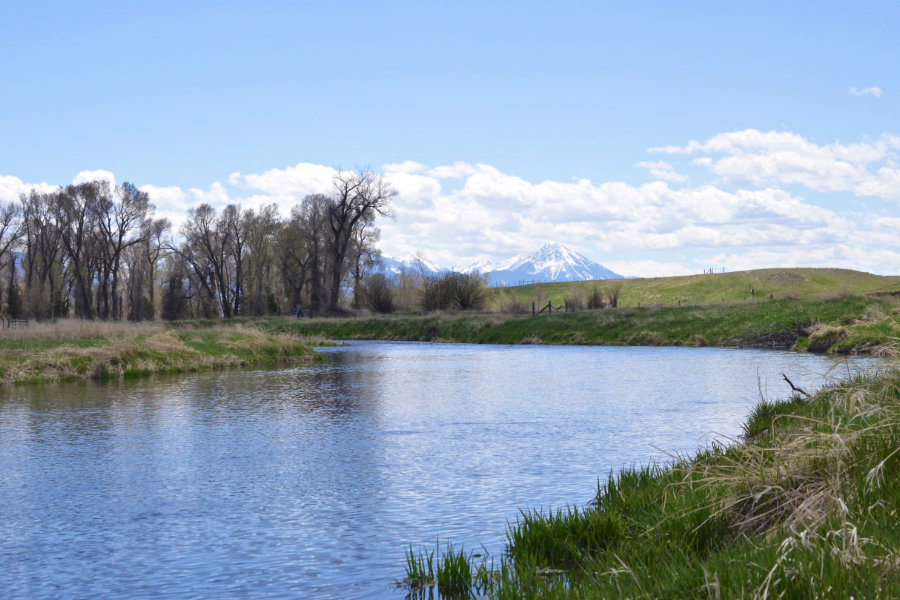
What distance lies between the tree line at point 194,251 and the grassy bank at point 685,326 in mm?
20554

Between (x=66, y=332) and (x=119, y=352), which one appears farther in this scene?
(x=66, y=332)

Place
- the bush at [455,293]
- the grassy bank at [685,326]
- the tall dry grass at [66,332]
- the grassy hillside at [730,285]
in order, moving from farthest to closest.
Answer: the grassy hillside at [730,285] → the bush at [455,293] → the grassy bank at [685,326] → the tall dry grass at [66,332]

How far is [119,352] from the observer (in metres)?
26.9

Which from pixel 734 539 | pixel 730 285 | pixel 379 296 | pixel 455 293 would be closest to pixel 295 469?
pixel 734 539

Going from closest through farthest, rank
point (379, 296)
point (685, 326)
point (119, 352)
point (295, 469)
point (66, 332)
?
1. point (295, 469)
2. point (119, 352)
3. point (66, 332)
4. point (685, 326)
5. point (379, 296)

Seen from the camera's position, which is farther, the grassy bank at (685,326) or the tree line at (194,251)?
the tree line at (194,251)

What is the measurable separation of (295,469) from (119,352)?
1819 cm

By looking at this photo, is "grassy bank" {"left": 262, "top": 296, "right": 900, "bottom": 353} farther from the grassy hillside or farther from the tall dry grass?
the grassy hillside

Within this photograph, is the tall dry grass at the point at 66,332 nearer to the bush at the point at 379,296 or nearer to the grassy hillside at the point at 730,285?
the bush at the point at 379,296

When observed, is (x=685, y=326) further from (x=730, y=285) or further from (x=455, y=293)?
(x=730, y=285)

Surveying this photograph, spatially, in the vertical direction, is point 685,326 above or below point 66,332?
below

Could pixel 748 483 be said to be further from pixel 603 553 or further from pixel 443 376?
pixel 443 376

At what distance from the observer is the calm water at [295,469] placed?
22.8 feet

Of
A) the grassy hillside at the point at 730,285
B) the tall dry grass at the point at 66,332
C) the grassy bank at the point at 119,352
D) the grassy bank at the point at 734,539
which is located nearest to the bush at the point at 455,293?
the grassy hillside at the point at 730,285
